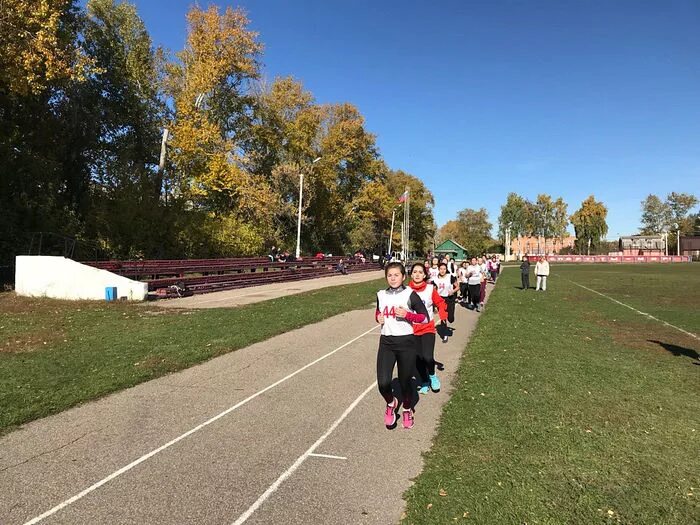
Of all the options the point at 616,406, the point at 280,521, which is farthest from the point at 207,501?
the point at 616,406

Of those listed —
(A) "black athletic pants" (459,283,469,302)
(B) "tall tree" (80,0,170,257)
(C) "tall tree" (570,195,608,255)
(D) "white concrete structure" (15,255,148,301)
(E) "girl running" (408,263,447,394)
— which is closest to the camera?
(E) "girl running" (408,263,447,394)

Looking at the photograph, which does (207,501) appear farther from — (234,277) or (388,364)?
(234,277)

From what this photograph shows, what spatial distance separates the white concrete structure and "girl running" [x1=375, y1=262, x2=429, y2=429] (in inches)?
557

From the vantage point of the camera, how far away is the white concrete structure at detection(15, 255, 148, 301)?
1638 cm

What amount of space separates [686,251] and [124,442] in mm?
120910

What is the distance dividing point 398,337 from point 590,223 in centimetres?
11491

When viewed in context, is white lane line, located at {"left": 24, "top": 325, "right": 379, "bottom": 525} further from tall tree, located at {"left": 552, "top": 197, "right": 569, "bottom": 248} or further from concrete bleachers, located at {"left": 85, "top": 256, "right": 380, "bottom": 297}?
tall tree, located at {"left": 552, "top": 197, "right": 569, "bottom": 248}

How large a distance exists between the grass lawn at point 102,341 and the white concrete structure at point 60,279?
2.33 feet

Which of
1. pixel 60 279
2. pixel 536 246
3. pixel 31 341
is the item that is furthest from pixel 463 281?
pixel 536 246

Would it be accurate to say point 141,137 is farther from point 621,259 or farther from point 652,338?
point 621,259

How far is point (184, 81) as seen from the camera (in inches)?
1305

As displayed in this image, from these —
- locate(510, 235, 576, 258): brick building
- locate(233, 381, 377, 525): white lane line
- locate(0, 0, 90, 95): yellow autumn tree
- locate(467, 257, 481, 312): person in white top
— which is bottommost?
locate(233, 381, 377, 525): white lane line

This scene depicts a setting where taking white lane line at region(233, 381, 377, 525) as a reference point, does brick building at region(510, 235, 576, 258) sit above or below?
A: above

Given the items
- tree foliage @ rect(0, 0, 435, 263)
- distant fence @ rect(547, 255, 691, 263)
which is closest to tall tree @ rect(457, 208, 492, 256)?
distant fence @ rect(547, 255, 691, 263)
